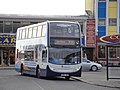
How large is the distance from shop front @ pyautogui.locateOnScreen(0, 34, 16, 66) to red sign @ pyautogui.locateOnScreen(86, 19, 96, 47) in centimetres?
1038

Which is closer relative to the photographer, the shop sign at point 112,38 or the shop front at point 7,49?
the shop sign at point 112,38

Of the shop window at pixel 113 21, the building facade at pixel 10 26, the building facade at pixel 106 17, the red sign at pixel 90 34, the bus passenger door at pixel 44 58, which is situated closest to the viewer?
the bus passenger door at pixel 44 58

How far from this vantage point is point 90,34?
A: 56.8 meters

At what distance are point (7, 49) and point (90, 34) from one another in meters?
12.0

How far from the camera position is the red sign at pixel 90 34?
56688 millimetres

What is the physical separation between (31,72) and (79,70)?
4.79 metres

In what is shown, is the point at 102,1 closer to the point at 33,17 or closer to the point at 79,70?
the point at 33,17

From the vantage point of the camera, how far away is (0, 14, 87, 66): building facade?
56219 millimetres

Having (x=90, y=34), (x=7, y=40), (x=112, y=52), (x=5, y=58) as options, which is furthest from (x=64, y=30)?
(x=5, y=58)

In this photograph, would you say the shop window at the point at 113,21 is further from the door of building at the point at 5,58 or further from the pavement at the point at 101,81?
the pavement at the point at 101,81

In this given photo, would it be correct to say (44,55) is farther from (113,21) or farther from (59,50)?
(113,21)

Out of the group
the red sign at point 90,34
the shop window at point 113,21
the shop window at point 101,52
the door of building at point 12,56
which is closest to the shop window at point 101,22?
the shop window at point 113,21

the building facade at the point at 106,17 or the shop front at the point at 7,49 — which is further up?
the building facade at the point at 106,17

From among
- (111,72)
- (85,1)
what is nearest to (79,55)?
(111,72)
